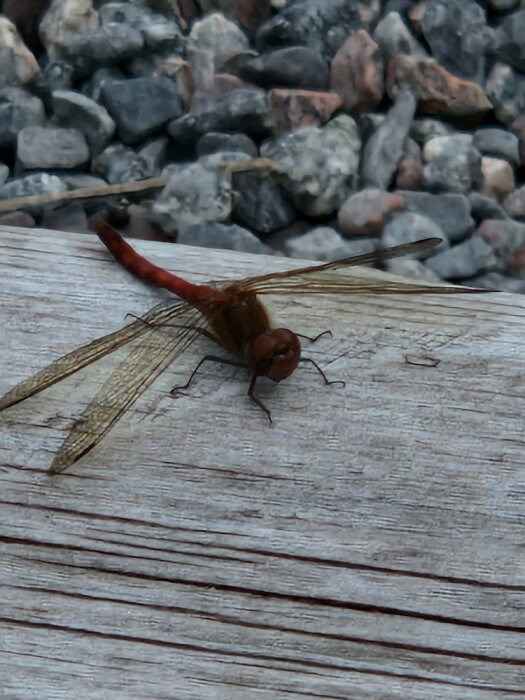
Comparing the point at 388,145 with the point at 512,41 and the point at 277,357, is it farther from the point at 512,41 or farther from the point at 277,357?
the point at 277,357

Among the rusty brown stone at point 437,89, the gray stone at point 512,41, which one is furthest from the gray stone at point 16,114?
the gray stone at point 512,41

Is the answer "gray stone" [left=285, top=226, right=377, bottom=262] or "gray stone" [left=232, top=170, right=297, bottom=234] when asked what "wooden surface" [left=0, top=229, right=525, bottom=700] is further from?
"gray stone" [left=232, top=170, right=297, bottom=234]

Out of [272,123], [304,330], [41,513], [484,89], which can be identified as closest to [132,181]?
[272,123]

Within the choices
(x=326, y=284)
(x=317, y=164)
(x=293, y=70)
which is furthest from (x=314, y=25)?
(x=326, y=284)

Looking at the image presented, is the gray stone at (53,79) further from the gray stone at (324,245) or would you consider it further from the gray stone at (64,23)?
the gray stone at (324,245)

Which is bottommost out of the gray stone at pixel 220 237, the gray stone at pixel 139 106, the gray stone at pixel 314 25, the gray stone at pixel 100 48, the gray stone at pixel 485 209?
the gray stone at pixel 220 237
